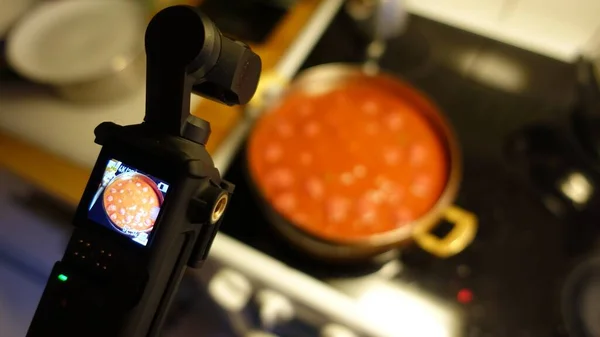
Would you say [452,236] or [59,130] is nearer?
[452,236]

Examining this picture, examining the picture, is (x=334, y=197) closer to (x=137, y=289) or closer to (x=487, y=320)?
(x=487, y=320)

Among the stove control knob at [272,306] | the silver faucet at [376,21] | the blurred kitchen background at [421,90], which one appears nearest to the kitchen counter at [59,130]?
the blurred kitchen background at [421,90]

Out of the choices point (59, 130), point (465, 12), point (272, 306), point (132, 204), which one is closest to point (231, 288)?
point (272, 306)

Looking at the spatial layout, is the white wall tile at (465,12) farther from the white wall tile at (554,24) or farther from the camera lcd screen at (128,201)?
the camera lcd screen at (128,201)

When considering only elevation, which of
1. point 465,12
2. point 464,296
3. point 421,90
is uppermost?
point 465,12

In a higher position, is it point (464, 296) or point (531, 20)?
point (531, 20)

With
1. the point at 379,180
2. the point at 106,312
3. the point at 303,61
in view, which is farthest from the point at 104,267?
the point at 303,61

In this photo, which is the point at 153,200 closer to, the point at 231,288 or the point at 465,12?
the point at 231,288
